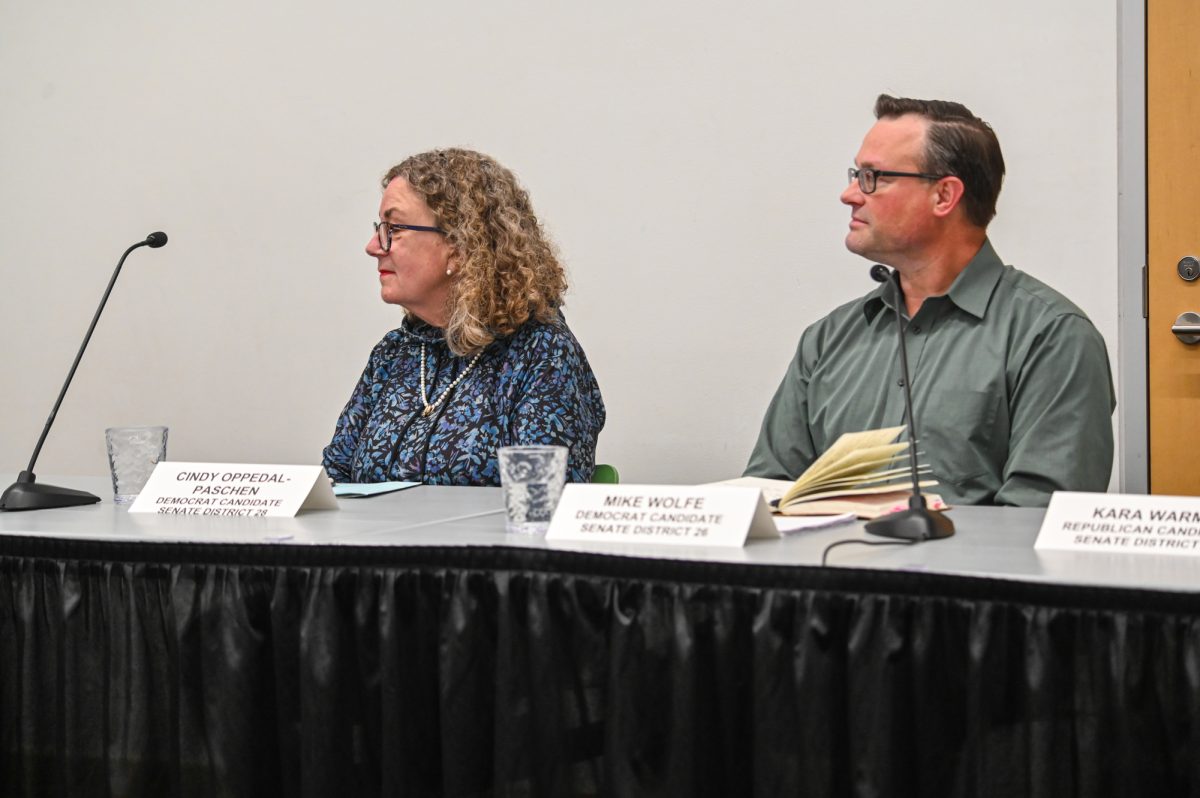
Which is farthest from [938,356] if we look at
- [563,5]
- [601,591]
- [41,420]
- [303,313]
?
[41,420]

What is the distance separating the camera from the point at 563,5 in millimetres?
2963

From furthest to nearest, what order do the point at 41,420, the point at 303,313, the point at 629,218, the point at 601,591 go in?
the point at 41,420 < the point at 303,313 < the point at 629,218 < the point at 601,591

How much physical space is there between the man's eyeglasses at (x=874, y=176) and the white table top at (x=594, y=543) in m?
A: 0.76

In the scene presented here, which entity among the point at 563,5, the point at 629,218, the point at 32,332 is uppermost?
the point at 563,5

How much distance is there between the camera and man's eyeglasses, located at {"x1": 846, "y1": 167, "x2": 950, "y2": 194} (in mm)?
2000

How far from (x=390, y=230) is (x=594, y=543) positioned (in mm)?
1227

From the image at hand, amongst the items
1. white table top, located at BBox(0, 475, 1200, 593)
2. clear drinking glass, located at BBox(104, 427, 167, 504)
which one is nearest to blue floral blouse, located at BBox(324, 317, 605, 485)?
white table top, located at BBox(0, 475, 1200, 593)

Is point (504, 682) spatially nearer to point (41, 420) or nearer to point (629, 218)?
point (629, 218)

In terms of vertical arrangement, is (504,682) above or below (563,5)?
below

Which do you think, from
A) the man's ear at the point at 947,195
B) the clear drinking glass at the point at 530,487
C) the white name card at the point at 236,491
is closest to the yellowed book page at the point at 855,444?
the clear drinking glass at the point at 530,487

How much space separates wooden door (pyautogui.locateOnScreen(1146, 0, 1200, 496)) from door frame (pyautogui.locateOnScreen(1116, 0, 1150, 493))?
0.02 meters

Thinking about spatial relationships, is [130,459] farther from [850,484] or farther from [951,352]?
[951,352]

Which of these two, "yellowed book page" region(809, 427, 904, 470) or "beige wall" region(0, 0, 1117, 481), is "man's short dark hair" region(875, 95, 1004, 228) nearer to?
"beige wall" region(0, 0, 1117, 481)

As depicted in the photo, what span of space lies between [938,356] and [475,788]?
3.64 ft
